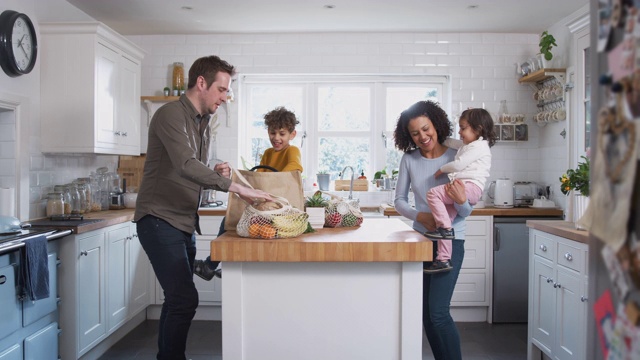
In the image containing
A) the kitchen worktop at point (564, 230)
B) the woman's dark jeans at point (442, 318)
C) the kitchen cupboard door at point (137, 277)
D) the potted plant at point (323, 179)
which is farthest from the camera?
the potted plant at point (323, 179)

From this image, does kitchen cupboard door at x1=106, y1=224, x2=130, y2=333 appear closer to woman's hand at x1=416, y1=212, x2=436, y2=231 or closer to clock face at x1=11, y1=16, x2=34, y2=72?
clock face at x1=11, y1=16, x2=34, y2=72

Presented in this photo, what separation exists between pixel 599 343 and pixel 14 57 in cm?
344

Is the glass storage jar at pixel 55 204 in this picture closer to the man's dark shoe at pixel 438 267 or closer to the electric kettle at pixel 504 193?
the man's dark shoe at pixel 438 267

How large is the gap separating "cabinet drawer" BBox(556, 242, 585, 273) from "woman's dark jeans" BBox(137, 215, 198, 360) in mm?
1937

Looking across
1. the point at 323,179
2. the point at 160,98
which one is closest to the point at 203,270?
the point at 323,179

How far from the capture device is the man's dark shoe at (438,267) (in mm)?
2316

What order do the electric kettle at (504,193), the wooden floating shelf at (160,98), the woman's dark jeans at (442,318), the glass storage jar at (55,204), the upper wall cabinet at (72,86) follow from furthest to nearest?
the wooden floating shelf at (160,98) < the electric kettle at (504,193) < the upper wall cabinet at (72,86) < the glass storage jar at (55,204) < the woman's dark jeans at (442,318)

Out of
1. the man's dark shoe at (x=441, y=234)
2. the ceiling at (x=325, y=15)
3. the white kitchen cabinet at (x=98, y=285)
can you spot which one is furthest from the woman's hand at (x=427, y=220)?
the ceiling at (x=325, y=15)

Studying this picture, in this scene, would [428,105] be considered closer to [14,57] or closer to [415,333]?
[415,333]

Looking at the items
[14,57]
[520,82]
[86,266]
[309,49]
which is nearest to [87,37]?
[14,57]

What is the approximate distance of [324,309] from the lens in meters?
2.14

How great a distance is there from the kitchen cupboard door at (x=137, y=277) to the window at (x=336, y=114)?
4.67 ft

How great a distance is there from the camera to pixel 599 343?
37.8 inches

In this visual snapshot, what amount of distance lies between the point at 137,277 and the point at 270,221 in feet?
8.47
